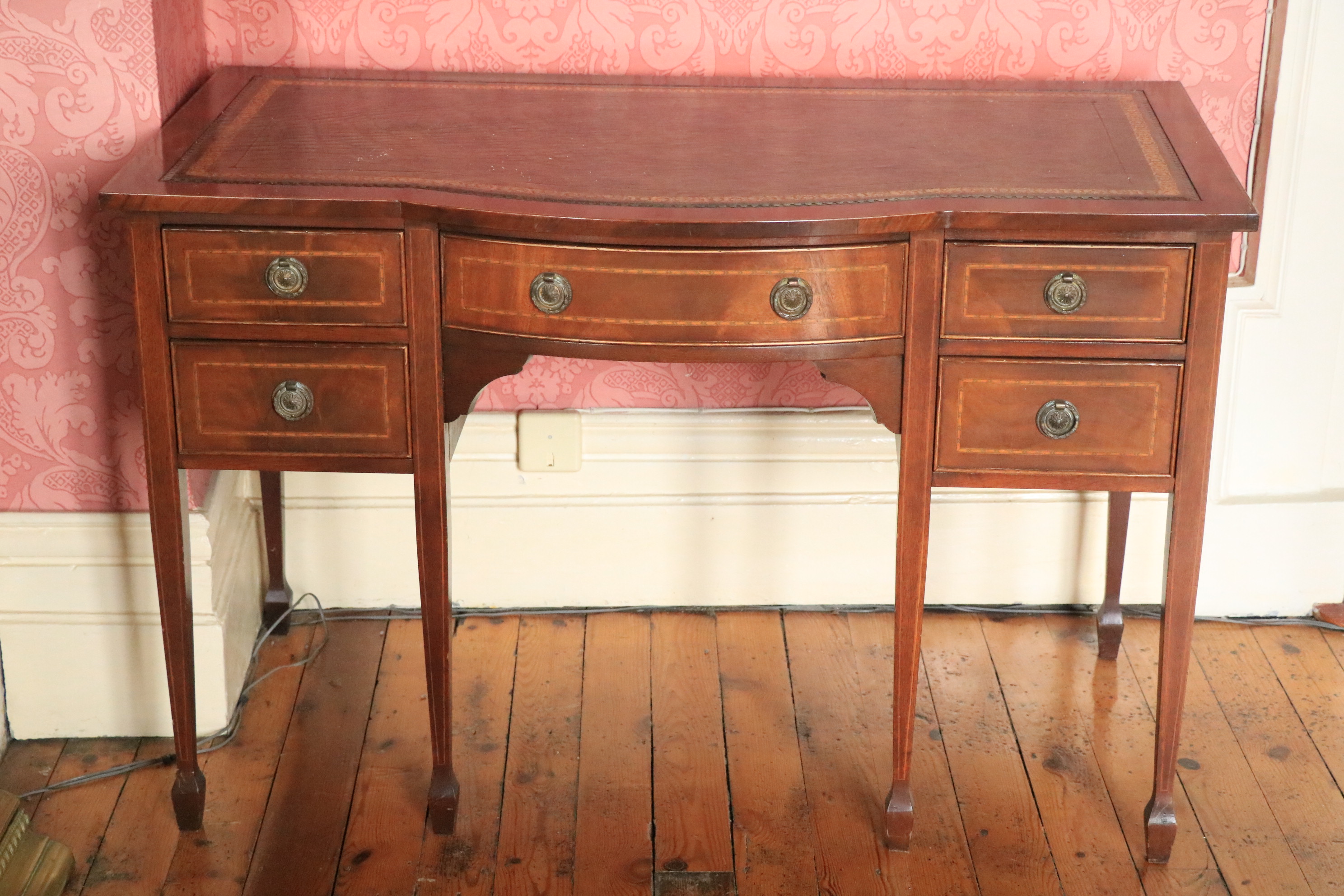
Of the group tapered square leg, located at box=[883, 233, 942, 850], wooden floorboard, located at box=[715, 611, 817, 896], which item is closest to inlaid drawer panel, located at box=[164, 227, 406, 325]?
tapered square leg, located at box=[883, 233, 942, 850]

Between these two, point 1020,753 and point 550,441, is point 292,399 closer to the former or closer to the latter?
point 550,441

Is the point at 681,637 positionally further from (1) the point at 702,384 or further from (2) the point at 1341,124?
(2) the point at 1341,124

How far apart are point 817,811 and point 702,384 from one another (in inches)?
28.2

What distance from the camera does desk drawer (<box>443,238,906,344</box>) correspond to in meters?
1.64

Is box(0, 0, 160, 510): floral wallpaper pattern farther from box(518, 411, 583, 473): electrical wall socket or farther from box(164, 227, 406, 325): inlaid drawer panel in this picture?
box(518, 411, 583, 473): electrical wall socket

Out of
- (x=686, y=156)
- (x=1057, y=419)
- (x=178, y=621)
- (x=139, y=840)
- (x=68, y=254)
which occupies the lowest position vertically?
(x=139, y=840)

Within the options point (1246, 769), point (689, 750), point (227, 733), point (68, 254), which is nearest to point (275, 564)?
point (227, 733)

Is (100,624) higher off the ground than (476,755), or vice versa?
(100,624)

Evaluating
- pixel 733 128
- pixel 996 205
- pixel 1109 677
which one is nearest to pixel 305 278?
pixel 733 128

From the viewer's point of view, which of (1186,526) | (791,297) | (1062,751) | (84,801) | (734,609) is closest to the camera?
(791,297)

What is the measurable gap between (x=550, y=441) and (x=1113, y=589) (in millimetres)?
941

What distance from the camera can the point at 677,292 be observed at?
166cm

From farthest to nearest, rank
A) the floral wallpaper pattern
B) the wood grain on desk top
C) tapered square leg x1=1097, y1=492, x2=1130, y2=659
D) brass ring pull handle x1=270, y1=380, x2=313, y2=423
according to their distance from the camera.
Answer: tapered square leg x1=1097, y1=492, x2=1130, y2=659
the floral wallpaper pattern
brass ring pull handle x1=270, y1=380, x2=313, y2=423
the wood grain on desk top

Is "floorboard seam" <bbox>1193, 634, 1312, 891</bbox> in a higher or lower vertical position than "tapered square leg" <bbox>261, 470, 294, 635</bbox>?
lower
